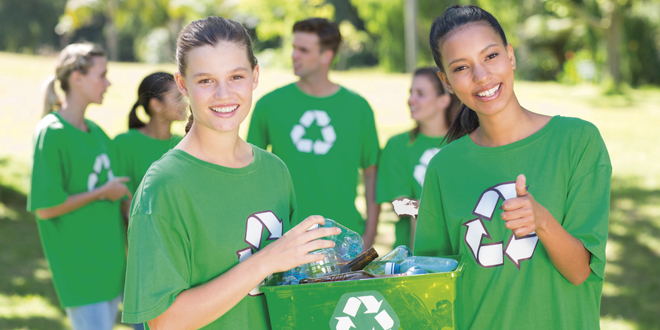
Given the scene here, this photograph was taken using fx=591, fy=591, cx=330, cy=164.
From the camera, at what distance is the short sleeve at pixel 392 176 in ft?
12.4

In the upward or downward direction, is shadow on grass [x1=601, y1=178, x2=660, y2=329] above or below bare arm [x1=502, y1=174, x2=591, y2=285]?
below

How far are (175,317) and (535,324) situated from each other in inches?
43.5

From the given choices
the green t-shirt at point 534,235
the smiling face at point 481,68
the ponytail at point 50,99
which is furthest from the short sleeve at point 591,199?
the ponytail at point 50,99

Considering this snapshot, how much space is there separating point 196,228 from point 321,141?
2.32 m

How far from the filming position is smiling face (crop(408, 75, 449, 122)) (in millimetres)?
3936

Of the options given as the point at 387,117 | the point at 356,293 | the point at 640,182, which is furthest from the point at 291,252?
the point at 387,117

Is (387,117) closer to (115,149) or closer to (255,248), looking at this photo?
(115,149)

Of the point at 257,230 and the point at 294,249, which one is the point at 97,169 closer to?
the point at 257,230

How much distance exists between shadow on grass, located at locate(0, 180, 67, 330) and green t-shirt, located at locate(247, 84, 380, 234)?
271 centimetres

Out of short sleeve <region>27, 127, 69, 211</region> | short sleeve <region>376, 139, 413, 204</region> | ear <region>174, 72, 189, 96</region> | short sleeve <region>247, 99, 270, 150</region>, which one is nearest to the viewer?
ear <region>174, 72, 189, 96</region>

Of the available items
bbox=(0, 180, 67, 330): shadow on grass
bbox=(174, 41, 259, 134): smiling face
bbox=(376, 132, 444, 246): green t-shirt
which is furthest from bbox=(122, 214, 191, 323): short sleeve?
bbox=(0, 180, 67, 330): shadow on grass

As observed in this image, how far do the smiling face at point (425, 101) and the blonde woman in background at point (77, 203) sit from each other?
1902mm

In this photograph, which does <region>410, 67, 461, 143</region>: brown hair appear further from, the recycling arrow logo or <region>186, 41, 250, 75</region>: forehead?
the recycling arrow logo

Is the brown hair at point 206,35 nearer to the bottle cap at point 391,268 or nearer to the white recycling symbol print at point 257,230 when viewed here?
the white recycling symbol print at point 257,230
